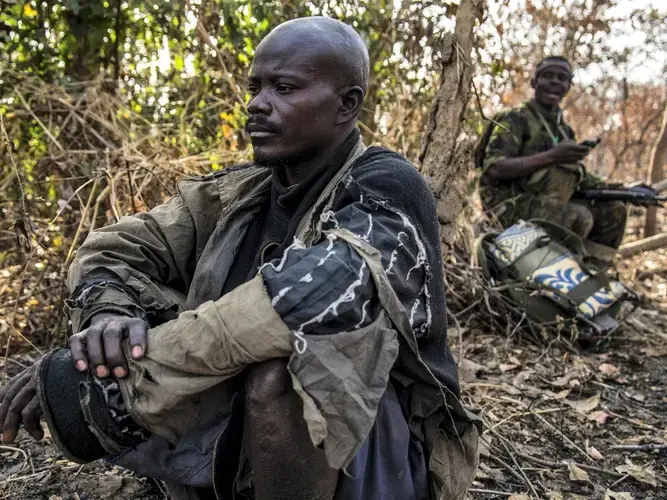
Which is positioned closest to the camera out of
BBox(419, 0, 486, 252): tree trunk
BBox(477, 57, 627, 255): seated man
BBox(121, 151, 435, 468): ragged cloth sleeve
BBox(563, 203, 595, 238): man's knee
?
BBox(121, 151, 435, 468): ragged cloth sleeve

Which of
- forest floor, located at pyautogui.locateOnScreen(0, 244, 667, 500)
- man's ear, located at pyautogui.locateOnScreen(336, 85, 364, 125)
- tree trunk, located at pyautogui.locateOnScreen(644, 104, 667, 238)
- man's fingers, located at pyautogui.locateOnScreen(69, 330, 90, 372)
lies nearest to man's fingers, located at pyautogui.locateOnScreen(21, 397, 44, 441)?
man's fingers, located at pyautogui.locateOnScreen(69, 330, 90, 372)

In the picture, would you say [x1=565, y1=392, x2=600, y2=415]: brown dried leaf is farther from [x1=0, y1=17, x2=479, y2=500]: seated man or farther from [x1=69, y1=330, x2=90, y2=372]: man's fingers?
[x1=69, y1=330, x2=90, y2=372]: man's fingers

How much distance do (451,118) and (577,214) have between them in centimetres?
245

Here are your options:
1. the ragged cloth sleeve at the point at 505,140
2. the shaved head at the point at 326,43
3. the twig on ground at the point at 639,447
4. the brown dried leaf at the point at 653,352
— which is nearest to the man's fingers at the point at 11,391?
the shaved head at the point at 326,43

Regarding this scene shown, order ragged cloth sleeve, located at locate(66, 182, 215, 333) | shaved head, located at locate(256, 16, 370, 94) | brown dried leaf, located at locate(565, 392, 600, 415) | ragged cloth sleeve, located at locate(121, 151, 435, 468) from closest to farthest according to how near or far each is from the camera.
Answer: ragged cloth sleeve, located at locate(121, 151, 435, 468) < ragged cloth sleeve, located at locate(66, 182, 215, 333) < shaved head, located at locate(256, 16, 370, 94) < brown dried leaf, located at locate(565, 392, 600, 415)

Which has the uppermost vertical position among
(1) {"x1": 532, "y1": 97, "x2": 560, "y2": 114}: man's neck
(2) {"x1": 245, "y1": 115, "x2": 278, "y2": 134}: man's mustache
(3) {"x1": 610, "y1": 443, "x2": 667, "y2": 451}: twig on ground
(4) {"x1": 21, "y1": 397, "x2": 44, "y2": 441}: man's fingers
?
(2) {"x1": 245, "y1": 115, "x2": 278, "y2": 134}: man's mustache

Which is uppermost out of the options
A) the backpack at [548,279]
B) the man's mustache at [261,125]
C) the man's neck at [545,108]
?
the man's mustache at [261,125]

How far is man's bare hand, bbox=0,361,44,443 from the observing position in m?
1.46

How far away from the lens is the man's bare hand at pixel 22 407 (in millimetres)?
1456

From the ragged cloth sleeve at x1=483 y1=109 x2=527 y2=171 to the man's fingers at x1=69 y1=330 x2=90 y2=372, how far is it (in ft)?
12.7

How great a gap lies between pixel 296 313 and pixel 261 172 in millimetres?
843

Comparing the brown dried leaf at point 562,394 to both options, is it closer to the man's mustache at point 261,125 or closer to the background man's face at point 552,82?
the man's mustache at point 261,125

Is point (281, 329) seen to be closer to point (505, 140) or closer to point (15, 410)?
point (15, 410)

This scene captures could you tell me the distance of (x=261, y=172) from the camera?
2.09 m
